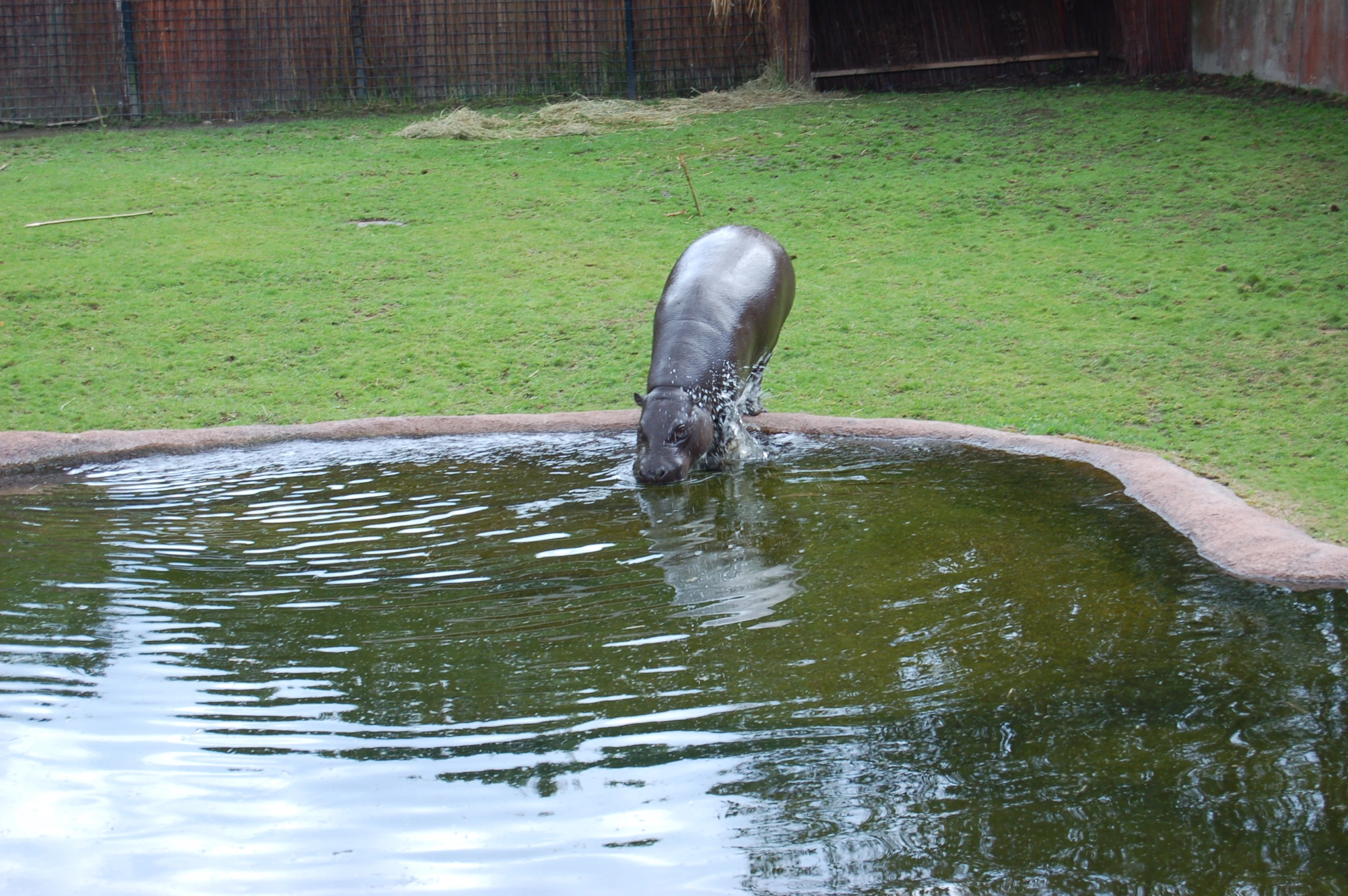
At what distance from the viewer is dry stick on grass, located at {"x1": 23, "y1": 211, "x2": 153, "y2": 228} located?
35.6 ft

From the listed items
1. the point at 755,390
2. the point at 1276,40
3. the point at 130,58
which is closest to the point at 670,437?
the point at 755,390

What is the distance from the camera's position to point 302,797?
3086 mm

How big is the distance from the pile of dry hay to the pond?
29.8 feet

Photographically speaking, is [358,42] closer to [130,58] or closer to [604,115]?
[130,58]

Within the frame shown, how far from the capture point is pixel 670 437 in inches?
229

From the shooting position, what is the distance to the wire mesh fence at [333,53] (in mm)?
14898

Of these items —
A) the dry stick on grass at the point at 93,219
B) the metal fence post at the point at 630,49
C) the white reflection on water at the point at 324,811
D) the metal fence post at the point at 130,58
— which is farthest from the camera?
the metal fence post at the point at 630,49

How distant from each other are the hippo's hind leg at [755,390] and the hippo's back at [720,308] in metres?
0.07

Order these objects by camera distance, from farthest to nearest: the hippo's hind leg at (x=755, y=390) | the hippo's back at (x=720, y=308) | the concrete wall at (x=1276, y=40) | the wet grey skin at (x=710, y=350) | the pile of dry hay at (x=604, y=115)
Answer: the pile of dry hay at (x=604, y=115), the concrete wall at (x=1276, y=40), the hippo's hind leg at (x=755, y=390), the hippo's back at (x=720, y=308), the wet grey skin at (x=710, y=350)

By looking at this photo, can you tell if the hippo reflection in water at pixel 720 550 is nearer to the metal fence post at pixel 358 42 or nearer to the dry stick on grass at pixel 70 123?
the metal fence post at pixel 358 42

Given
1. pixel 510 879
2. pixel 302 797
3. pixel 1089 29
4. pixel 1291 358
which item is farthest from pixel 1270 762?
pixel 1089 29

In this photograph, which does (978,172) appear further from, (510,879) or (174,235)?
(510,879)

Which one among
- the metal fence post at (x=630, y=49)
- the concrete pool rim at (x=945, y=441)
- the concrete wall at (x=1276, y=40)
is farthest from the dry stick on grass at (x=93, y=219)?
the concrete wall at (x=1276, y=40)

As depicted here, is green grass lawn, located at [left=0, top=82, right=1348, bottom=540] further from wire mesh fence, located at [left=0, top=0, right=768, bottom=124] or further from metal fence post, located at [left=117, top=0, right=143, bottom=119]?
wire mesh fence, located at [left=0, top=0, right=768, bottom=124]
